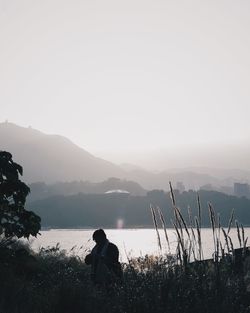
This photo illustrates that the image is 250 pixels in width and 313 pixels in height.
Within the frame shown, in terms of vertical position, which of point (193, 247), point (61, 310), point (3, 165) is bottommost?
point (61, 310)

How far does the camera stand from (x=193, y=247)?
666cm

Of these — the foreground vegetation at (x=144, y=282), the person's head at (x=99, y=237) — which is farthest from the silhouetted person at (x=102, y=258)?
the foreground vegetation at (x=144, y=282)

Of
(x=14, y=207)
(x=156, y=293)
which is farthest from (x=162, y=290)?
(x=14, y=207)

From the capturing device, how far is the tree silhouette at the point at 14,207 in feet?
22.5

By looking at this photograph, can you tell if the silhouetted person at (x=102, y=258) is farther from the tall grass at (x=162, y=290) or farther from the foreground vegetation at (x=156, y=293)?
the foreground vegetation at (x=156, y=293)

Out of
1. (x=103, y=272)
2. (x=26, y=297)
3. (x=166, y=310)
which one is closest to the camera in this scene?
(x=166, y=310)

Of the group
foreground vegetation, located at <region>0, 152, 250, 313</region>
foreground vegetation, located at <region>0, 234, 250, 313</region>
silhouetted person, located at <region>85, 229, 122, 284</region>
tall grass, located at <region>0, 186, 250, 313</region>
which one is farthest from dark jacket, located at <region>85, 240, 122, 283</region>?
foreground vegetation, located at <region>0, 234, 250, 313</region>

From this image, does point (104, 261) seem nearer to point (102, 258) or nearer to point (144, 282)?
point (102, 258)

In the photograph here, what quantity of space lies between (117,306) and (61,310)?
2.21 feet

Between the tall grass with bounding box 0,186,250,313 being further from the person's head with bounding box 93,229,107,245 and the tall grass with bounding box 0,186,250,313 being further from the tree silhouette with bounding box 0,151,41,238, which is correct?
the person's head with bounding box 93,229,107,245

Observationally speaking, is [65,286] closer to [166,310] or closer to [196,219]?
[166,310]

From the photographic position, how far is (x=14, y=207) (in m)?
6.93

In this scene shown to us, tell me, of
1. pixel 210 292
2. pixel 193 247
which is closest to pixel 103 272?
pixel 193 247

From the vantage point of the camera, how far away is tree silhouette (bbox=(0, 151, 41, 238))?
269 inches
